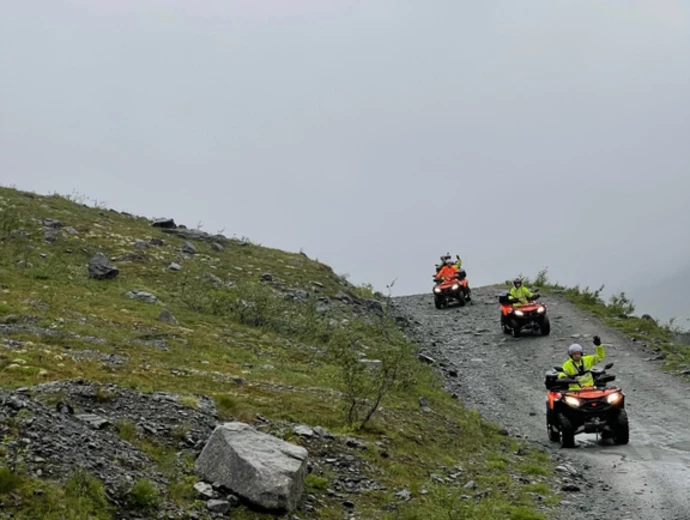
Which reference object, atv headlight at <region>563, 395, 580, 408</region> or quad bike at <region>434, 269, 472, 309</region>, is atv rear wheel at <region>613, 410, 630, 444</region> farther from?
quad bike at <region>434, 269, 472, 309</region>

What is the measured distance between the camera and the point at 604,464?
13.1m

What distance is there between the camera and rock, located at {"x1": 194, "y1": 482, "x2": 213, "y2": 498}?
7.87 metres

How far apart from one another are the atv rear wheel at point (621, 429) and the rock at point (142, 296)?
12218mm

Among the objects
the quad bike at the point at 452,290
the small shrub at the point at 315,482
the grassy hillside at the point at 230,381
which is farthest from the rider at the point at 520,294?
the small shrub at the point at 315,482

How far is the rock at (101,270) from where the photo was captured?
71.2ft

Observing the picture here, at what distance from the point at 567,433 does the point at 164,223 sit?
79.5 ft

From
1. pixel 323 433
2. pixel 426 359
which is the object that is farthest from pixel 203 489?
pixel 426 359

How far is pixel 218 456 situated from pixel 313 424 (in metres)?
3.64

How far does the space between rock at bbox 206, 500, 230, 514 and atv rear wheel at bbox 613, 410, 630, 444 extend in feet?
31.8

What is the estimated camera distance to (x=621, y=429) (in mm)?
14781

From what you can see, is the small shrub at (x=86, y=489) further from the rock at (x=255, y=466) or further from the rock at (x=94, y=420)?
the rock at (x=94, y=420)

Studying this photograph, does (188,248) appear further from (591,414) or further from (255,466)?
(255,466)

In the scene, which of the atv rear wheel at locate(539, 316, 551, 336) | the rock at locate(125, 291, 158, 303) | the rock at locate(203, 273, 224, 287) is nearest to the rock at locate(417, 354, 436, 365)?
the atv rear wheel at locate(539, 316, 551, 336)

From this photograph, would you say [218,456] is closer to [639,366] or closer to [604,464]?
[604,464]
